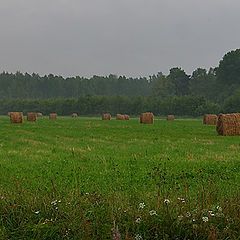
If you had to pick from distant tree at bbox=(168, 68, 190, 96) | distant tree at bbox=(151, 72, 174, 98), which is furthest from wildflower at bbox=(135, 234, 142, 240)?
distant tree at bbox=(168, 68, 190, 96)

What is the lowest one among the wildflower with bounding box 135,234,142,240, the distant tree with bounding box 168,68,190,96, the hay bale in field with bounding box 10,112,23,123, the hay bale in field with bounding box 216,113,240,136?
the hay bale in field with bounding box 10,112,23,123

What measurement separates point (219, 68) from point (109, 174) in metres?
118

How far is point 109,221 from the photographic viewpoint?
447 centimetres

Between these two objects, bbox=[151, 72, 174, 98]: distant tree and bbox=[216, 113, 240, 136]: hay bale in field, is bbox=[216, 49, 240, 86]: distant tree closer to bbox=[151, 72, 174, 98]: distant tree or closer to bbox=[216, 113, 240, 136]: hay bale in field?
bbox=[151, 72, 174, 98]: distant tree

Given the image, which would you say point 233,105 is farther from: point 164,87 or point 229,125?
point 164,87

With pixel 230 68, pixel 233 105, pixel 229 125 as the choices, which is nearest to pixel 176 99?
pixel 233 105

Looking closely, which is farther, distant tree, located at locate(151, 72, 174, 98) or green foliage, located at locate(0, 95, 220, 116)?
distant tree, located at locate(151, 72, 174, 98)

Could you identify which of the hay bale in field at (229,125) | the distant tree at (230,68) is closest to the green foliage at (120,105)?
the distant tree at (230,68)

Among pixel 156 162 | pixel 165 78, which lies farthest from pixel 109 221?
pixel 165 78

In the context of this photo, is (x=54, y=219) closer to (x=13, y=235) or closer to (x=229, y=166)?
(x=13, y=235)

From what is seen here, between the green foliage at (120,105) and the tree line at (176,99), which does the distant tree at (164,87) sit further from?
the green foliage at (120,105)

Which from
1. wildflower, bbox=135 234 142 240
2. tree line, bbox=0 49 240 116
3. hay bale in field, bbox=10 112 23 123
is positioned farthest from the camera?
tree line, bbox=0 49 240 116

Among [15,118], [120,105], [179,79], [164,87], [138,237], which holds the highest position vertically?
[179,79]

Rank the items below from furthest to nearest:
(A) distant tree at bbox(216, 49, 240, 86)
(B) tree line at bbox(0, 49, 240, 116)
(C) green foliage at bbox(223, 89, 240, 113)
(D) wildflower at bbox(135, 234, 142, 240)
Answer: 1. (A) distant tree at bbox(216, 49, 240, 86)
2. (B) tree line at bbox(0, 49, 240, 116)
3. (C) green foliage at bbox(223, 89, 240, 113)
4. (D) wildflower at bbox(135, 234, 142, 240)
